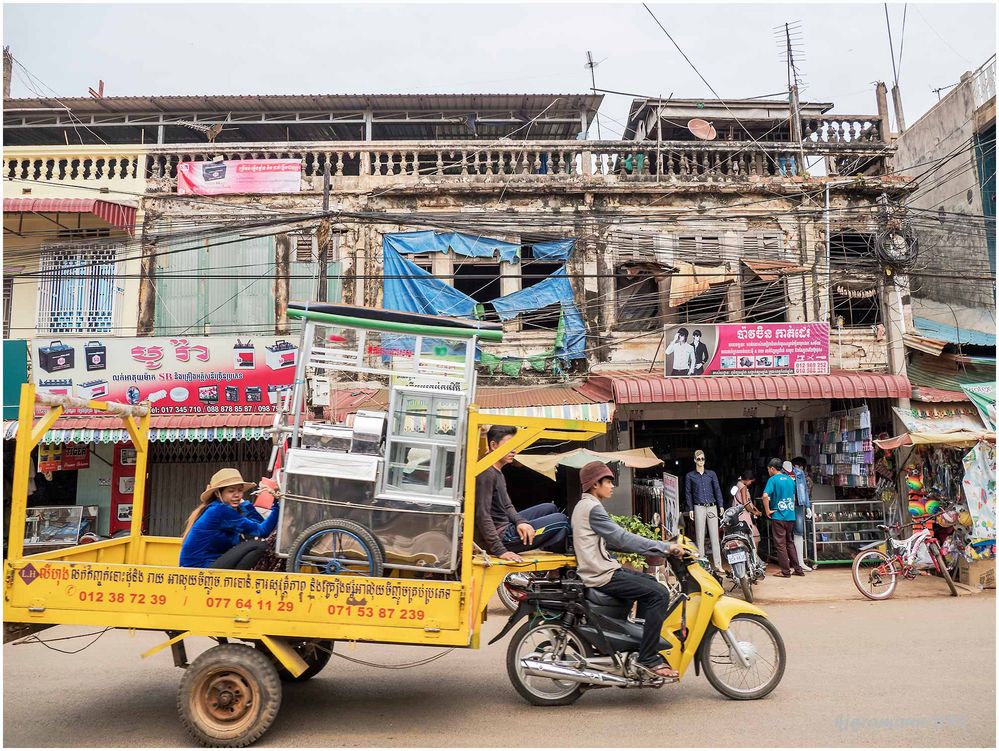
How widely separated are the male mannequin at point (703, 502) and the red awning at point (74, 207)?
422 inches

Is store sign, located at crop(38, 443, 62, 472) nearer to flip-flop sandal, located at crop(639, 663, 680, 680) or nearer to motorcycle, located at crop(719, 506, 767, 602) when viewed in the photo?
motorcycle, located at crop(719, 506, 767, 602)

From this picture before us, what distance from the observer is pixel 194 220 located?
13.7m

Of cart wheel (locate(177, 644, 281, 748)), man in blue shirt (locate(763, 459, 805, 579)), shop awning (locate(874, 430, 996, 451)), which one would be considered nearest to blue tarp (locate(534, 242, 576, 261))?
man in blue shirt (locate(763, 459, 805, 579))

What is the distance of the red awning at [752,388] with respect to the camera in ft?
39.7

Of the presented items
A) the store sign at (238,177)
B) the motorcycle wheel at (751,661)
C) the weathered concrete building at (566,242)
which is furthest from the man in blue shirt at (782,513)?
the store sign at (238,177)

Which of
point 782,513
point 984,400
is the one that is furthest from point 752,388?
point 984,400

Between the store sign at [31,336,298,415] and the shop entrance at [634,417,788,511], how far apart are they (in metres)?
7.08

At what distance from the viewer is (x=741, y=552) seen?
9.88 metres

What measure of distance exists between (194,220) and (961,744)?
13282mm

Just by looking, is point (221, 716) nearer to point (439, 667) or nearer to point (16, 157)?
point (439, 667)

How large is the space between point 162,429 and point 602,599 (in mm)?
9325

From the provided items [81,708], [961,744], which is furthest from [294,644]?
[961,744]

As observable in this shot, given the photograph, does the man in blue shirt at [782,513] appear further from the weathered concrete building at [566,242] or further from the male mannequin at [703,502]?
the weathered concrete building at [566,242]

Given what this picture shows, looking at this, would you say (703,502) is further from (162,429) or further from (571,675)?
(162,429)
